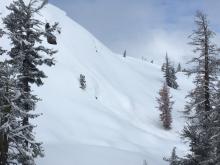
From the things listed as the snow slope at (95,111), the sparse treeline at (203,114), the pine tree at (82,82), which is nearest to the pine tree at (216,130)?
the sparse treeline at (203,114)

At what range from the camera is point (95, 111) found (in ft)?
225

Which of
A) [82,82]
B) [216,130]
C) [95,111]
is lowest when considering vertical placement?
[216,130]

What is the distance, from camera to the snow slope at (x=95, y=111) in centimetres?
4381

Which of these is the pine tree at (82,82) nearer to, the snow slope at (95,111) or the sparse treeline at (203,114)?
the snow slope at (95,111)

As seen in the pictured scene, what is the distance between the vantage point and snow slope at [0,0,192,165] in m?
43.8

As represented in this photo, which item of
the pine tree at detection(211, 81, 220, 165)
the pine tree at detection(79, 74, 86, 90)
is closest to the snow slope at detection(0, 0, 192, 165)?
the pine tree at detection(79, 74, 86, 90)

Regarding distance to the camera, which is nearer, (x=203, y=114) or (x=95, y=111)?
(x=203, y=114)

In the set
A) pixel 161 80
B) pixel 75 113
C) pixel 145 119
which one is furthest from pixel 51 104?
pixel 161 80

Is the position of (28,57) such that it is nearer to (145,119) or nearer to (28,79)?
(28,79)

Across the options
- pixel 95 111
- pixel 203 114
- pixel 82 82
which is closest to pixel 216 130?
pixel 203 114

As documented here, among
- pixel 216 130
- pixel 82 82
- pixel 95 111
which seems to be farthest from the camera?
pixel 82 82

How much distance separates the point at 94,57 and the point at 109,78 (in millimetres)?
6596

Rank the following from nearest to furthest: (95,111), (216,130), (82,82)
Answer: (216,130) < (95,111) < (82,82)

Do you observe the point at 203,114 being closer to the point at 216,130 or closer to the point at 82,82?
the point at 216,130
